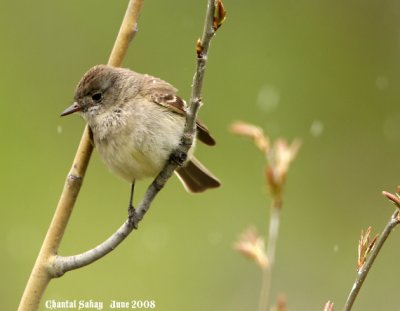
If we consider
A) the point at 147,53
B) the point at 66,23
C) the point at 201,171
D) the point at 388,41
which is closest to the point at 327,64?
the point at 388,41

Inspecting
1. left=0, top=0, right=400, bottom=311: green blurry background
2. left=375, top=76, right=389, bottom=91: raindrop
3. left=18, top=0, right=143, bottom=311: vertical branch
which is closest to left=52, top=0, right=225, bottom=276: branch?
left=18, top=0, right=143, bottom=311: vertical branch

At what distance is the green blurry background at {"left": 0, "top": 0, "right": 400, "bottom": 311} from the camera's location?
7.10 m

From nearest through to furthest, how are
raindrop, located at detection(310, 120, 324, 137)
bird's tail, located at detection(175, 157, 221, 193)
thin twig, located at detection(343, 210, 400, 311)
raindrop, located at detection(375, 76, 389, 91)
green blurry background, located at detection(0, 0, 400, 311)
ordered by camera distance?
thin twig, located at detection(343, 210, 400, 311) → bird's tail, located at detection(175, 157, 221, 193) → green blurry background, located at detection(0, 0, 400, 311) → raindrop, located at detection(310, 120, 324, 137) → raindrop, located at detection(375, 76, 389, 91)

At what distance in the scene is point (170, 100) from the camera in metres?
4.61

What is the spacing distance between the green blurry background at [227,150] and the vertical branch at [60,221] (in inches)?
125

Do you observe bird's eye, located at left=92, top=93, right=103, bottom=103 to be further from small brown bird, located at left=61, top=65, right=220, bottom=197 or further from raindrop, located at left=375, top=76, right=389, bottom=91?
raindrop, located at left=375, top=76, right=389, bottom=91

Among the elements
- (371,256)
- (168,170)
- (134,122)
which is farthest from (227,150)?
(371,256)

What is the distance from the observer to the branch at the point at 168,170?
2719 mm

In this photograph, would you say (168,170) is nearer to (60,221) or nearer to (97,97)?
(60,221)

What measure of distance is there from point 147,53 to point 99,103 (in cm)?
365

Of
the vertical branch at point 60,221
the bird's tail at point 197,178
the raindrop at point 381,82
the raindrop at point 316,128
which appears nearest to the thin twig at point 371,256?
the vertical branch at point 60,221

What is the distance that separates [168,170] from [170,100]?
863 mm

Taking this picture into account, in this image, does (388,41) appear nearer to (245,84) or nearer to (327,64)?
(327,64)

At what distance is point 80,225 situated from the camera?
740cm
